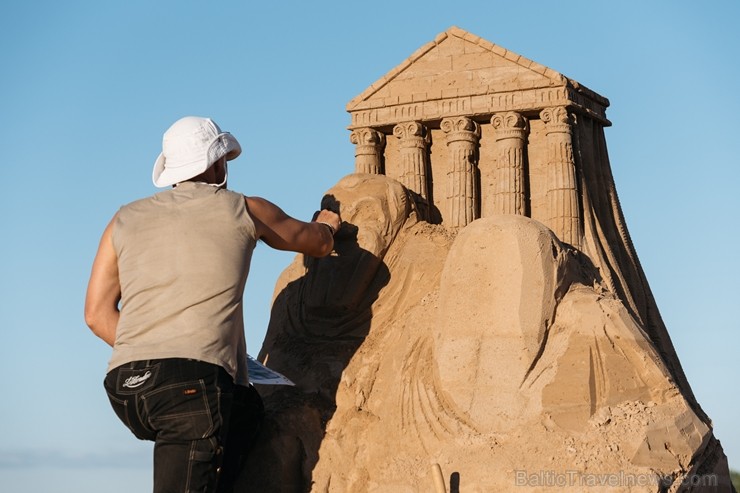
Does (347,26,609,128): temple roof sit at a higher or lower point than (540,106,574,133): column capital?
higher

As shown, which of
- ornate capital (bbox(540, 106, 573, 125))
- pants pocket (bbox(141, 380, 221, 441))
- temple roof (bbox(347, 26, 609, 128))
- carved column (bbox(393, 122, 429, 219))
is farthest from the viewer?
carved column (bbox(393, 122, 429, 219))

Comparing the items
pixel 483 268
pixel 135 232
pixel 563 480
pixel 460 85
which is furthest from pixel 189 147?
pixel 460 85

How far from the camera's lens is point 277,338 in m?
8.27

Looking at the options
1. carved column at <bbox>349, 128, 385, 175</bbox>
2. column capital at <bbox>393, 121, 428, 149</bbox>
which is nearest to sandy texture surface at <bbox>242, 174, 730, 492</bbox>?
column capital at <bbox>393, 121, 428, 149</bbox>

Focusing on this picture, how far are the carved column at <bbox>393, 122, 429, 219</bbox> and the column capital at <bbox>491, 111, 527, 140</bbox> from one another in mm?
1192

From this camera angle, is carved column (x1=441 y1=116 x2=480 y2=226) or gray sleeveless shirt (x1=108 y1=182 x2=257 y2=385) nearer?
gray sleeveless shirt (x1=108 y1=182 x2=257 y2=385)

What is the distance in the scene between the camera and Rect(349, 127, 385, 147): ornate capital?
2302 centimetres

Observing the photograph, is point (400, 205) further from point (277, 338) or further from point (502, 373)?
point (502, 373)

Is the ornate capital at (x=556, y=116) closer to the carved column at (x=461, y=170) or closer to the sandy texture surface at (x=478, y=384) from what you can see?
the carved column at (x=461, y=170)

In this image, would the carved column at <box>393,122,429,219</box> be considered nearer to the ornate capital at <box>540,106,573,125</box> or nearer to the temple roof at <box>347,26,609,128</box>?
the temple roof at <box>347,26,609,128</box>

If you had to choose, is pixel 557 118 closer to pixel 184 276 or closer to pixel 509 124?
pixel 509 124

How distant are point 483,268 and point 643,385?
3.10ft

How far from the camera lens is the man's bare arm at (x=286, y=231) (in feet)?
21.4

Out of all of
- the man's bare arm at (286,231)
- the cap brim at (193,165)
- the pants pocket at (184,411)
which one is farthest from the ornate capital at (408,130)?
the pants pocket at (184,411)
